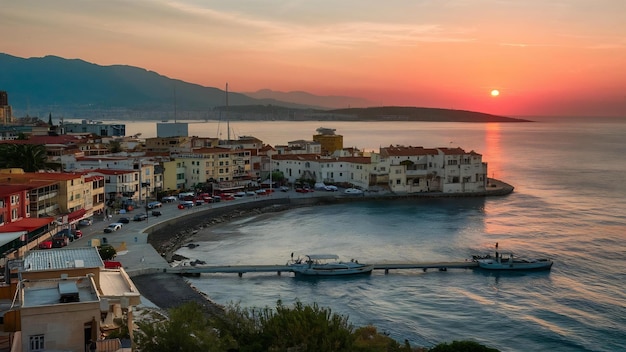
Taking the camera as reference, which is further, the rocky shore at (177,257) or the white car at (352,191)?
the white car at (352,191)

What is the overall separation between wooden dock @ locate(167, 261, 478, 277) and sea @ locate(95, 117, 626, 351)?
0.22m

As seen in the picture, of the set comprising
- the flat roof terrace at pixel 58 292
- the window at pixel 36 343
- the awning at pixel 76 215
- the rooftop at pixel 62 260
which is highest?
the flat roof terrace at pixel 58 292

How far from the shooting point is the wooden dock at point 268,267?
17812mm

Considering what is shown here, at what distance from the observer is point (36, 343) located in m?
6.11

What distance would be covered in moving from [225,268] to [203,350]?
453 inches

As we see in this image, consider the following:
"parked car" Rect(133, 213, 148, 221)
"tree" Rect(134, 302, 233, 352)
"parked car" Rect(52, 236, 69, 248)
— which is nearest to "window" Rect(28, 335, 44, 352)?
"tree" Rect(134, 302, 233, 352)

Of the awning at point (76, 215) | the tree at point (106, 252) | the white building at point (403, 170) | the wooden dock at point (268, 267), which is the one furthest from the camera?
the white building at point (403, 170)

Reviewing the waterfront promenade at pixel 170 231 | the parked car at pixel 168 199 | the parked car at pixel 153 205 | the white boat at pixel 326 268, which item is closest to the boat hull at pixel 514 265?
the white boat at pixel 326 268

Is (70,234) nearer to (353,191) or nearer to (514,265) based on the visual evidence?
(514,265)

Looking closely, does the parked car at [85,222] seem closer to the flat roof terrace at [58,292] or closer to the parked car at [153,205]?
the parked car at [153,205]

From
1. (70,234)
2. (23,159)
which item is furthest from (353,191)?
(70,234)

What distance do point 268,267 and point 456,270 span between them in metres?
5.97

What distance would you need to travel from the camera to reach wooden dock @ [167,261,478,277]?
58.4ft

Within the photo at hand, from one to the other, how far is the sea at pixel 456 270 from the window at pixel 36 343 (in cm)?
871
